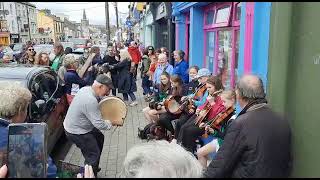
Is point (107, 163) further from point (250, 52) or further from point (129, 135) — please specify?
point (250, 52)

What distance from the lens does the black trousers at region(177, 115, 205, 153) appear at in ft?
17.9

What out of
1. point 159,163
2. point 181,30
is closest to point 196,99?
point 159,163

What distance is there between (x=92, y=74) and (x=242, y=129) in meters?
8.20

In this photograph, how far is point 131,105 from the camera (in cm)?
1087

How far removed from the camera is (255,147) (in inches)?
107

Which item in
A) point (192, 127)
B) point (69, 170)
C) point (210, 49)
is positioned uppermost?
point (210, 49)

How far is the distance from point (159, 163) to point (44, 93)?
485cm

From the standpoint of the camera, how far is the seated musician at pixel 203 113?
16.8 ft

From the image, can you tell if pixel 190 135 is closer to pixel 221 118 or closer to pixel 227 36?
pixel 221 118

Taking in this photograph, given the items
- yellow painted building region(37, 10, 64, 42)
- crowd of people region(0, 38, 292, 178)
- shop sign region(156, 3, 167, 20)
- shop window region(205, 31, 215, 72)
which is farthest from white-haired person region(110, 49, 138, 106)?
yellow painted building region(37, 10, 64, 42)

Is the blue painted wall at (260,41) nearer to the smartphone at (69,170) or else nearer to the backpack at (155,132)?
the backpack at (155,132)

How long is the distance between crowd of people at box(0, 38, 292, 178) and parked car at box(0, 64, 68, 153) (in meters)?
0.55

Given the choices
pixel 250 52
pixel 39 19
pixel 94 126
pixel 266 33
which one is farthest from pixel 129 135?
pixel 39 19

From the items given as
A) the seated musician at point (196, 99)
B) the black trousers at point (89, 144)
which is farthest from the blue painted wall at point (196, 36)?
the black trousers at point (89, 144)
